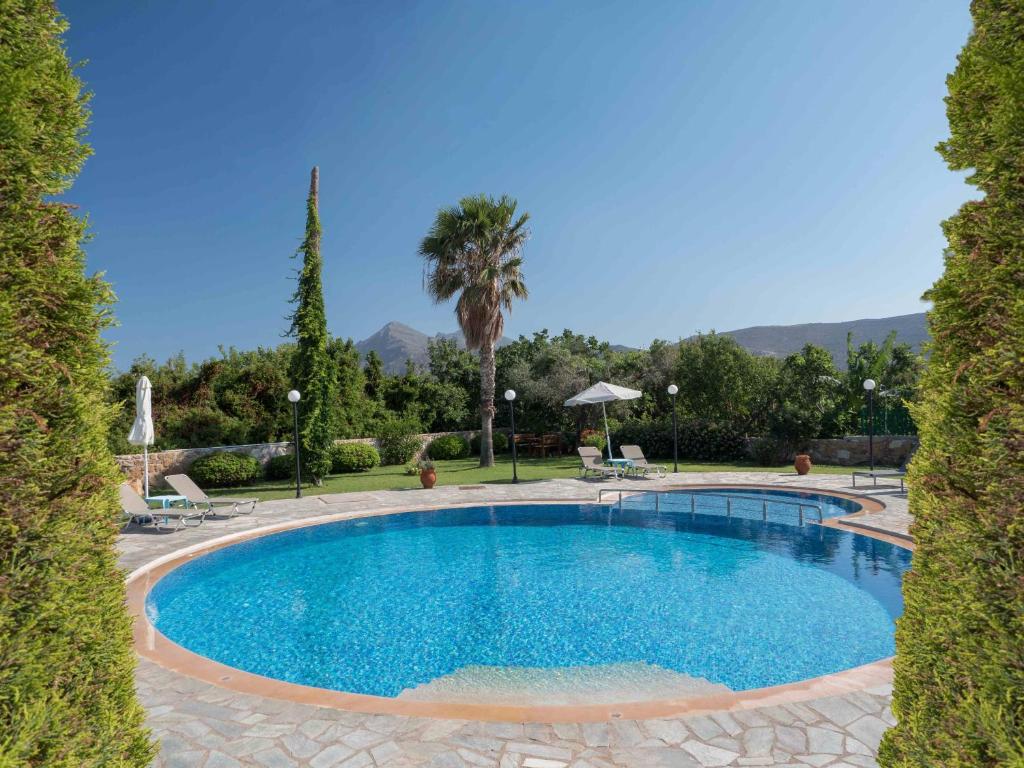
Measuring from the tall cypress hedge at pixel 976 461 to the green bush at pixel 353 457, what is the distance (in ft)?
68.7

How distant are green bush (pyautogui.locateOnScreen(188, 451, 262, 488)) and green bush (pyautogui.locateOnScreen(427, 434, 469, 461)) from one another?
9.07m

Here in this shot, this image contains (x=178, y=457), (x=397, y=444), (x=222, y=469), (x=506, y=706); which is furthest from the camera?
(x=397, y=444)

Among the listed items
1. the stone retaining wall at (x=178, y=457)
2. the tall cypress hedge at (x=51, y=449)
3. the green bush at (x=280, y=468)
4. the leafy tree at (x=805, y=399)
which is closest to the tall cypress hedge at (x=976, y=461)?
the tall cypress hedge at (x=51, y=449)

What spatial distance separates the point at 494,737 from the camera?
360 cm

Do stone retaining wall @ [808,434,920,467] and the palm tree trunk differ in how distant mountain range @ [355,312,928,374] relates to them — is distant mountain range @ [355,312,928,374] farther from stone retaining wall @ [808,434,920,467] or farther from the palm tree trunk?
stone retaining wall @ [808,434,920,467]

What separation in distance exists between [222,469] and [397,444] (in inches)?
309

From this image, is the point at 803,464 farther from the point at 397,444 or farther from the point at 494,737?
the point at 494,737

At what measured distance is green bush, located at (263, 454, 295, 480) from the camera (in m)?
19.7

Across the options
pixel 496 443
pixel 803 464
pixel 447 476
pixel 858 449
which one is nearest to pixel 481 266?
pixel 447 476

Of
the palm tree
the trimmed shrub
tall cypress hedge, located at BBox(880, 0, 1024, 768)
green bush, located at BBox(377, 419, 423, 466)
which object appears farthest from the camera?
green bush, located at BBox(377, 419, 423, 466)

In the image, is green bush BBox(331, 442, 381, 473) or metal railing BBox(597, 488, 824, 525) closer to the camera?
metal railing BBox(597, 488, 824, 525)

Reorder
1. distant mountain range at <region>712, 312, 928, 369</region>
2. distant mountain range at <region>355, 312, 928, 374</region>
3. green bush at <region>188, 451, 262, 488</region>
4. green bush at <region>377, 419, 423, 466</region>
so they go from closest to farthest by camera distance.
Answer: green bush at <region>188, 451, 262, 488</region>, green bush at <region>377, 419, 423, 466</region>, distant mountain range at <region>355, 312, 928, 374</region>, distant mountain range at <region>712, 312, 928, 369</region>

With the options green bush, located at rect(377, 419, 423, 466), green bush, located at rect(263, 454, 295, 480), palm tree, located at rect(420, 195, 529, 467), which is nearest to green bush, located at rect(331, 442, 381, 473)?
green bush, located at rect(263, 454, 295, 480)

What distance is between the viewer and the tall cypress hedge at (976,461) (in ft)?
5.92
